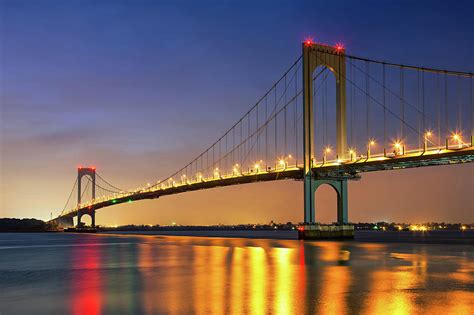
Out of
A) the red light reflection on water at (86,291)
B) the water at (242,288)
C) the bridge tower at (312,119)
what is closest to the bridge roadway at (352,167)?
the bridge tower at (312,119)

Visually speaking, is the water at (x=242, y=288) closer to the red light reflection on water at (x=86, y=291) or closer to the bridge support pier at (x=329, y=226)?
the red light reflection on water at (x=86, y=291)

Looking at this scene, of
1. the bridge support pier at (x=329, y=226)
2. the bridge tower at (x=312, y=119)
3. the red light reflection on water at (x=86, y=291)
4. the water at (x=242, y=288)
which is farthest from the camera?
the bridge support pier at (x=329, y=226)

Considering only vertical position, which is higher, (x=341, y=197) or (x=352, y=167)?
(x=352, y=167)

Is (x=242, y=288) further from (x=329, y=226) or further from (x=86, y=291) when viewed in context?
(x=329, y=226)

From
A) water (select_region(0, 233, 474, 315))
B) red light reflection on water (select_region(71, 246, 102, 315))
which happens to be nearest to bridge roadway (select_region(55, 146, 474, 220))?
water (select_region(0, 233, 474, 315))

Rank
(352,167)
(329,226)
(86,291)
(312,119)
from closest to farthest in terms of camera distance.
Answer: (86,291), (352,167), (312,119), (329,226)

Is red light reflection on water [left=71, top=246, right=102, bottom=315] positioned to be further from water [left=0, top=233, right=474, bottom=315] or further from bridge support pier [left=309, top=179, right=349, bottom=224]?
bridge support pier [left=309, top=179, right=349, bottom=224]

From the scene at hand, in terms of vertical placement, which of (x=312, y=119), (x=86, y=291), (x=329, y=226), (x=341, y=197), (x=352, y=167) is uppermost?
(x=312, y=119)

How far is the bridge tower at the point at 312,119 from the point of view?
58.5 m

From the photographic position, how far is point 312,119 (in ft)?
195

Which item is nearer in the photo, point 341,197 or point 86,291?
point 86,291

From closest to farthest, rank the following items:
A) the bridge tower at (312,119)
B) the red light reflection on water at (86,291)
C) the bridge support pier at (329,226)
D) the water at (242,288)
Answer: the water at (242,288), the red light reflection on water at (86,291), the bridge tower at (312,119), the bridge support pier at (329,226)

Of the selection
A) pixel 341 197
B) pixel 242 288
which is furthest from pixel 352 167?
pixel 242 288

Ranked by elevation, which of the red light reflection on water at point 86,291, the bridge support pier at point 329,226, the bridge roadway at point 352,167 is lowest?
the red light reflection on water at point 86,291
